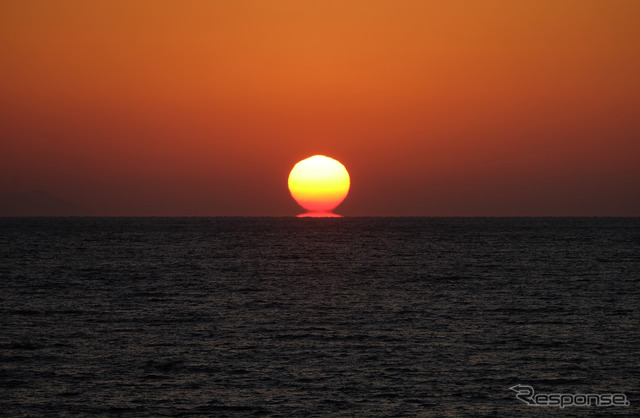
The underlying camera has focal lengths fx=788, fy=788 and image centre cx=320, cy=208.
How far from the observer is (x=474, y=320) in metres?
47.4

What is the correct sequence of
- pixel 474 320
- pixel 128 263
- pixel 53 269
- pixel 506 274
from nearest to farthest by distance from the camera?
pixel 474 320 < pixel 506 274 < pixel 53 269 < pixel 128 263

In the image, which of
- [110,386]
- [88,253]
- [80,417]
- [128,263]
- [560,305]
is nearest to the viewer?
[80,417]

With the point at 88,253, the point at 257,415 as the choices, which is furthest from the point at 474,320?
the point at 88,253

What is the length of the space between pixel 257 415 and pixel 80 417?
232 inches

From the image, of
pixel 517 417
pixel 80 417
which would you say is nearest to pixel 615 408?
pixel 517 417

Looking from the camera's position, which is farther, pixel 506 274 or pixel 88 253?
pixel 88 253

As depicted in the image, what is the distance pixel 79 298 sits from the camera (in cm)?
5956

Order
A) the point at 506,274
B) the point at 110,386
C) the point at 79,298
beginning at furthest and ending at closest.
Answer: the point at 506,274
the point at 79,298
the point at 110,386

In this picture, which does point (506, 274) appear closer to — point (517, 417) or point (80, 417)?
point (517, 417)

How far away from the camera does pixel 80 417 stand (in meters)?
26.3

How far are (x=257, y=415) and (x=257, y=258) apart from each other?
82117 mm

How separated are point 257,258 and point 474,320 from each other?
209ft

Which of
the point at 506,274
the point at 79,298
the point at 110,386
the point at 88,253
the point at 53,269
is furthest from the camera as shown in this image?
the point at 88,253

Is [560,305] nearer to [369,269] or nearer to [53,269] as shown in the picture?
[369,269]
